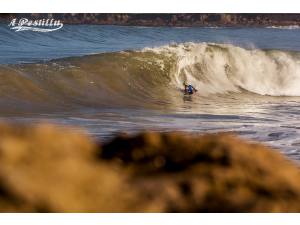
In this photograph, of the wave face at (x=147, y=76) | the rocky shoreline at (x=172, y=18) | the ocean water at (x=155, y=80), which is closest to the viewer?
the rocky shoreline at (x=172, y=18)

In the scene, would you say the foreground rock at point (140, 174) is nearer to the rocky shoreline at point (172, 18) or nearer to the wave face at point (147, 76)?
the rocky shoreline at point (172, 18)

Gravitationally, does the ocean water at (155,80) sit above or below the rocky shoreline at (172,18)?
below

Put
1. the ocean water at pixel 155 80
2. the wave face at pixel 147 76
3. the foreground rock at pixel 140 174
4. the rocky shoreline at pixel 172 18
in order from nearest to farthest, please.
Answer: the foreground rock at pixel 140 174 → the rocky shoreline at pixel 172 18 → the ocean water at pixel 155 80 → the wave face at pixel 147 76

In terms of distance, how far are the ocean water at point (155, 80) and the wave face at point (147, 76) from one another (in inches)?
0.8

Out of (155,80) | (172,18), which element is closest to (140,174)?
(172,18)

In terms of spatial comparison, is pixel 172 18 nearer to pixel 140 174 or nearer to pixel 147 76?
pixel 147 76

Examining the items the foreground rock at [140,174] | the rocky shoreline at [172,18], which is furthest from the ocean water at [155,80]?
the foreground rock at [140,174]

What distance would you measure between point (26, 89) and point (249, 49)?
205 inches

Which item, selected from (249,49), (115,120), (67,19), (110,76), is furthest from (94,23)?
(249,49)

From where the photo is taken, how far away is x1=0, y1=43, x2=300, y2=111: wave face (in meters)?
8.06

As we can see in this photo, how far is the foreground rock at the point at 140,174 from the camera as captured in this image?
166cm

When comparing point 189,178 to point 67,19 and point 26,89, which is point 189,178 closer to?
point 67,19

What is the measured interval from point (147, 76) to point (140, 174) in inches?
328
